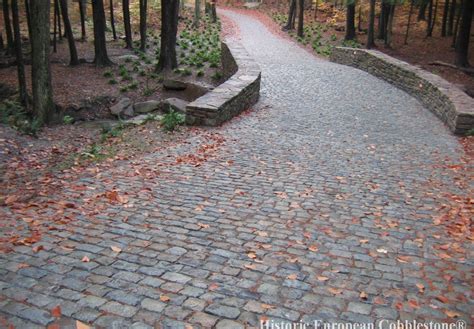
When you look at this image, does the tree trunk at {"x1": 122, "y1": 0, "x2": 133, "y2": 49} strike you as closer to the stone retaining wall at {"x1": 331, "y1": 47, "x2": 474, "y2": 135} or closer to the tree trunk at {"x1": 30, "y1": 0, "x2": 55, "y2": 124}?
the stone retaining wall at {"x1": 331, "y1": 47, "x2": 474, "y2": 135}

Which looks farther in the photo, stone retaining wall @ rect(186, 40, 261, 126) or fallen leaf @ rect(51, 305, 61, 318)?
stone retaining wall @ rect(186, 40, 261, 126)

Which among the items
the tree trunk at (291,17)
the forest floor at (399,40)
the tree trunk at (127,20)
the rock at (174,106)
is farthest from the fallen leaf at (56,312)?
the tree trunk at (291,17)

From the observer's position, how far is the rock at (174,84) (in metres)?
16.6

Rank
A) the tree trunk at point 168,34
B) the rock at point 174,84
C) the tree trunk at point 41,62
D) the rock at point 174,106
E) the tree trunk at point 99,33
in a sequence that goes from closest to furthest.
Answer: the tree trunk at point 41,62 → the rock at point 174,106 → the rock at point 174,84 → the tree trunk at point 168,34 → the tree trunk at point 99,33

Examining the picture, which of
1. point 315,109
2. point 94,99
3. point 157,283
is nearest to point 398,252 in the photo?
point 157,283

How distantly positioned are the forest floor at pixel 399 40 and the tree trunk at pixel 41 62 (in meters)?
Answer: 14.0

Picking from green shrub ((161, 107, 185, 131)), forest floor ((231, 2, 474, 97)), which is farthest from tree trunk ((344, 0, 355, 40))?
green shrub ((161, 107, 185, 131))

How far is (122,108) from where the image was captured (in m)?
15.1

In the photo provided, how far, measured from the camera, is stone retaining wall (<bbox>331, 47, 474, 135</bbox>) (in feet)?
34.1

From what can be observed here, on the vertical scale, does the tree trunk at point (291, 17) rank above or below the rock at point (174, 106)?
above

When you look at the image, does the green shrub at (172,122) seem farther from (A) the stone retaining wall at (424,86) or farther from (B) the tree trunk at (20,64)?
(A) the stone retaining wall at (424,86)

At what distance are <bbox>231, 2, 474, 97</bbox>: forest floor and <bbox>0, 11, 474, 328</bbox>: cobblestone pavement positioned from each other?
36.2 feet

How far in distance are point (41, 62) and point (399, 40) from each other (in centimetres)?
2295

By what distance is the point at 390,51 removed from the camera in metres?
23.9
